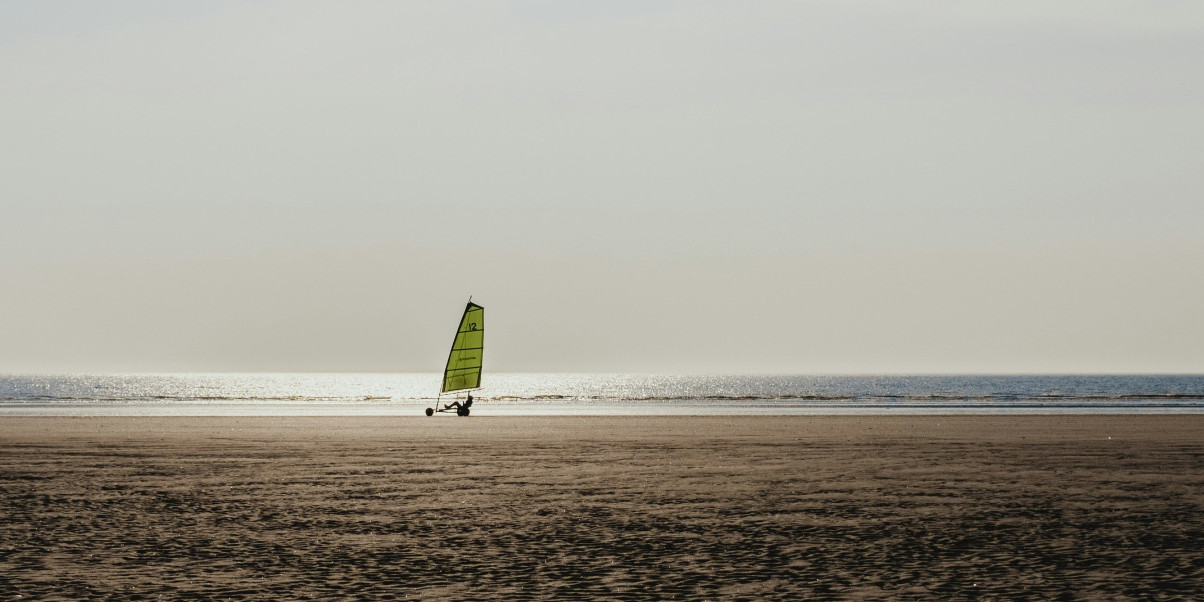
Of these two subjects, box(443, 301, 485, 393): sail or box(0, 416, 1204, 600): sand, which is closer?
box(0, 416, 1204, 600): sand

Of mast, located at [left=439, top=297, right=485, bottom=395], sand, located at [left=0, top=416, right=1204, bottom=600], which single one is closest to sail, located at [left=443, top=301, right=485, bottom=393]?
mast, located at [left=439, top=297, right=485, bottom=395]

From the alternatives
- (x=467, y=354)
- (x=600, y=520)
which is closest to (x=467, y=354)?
(x=467, y=354)

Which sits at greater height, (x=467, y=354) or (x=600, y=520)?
(x=467, y=354)

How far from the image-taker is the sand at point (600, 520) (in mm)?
12023

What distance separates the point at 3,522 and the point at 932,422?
39682 millimetres

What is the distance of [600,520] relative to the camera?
16.9 metres

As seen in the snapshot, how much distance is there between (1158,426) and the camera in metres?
45.5

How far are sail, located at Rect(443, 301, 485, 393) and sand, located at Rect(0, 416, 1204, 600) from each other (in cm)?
3319

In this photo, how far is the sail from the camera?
6731 centimetres

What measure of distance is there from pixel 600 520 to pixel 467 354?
168 ft

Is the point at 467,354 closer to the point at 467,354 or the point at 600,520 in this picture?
the point at 467,354

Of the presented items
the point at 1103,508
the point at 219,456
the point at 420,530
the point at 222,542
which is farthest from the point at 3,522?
the point at 1103,508

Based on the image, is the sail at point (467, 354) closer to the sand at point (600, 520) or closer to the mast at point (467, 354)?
the mast at point (467, 354)

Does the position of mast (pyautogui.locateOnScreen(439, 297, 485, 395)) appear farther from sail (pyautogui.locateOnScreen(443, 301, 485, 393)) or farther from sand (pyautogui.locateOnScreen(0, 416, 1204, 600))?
sand (pyautogui.locateOnScreen(0, 416, 1204, 600))
